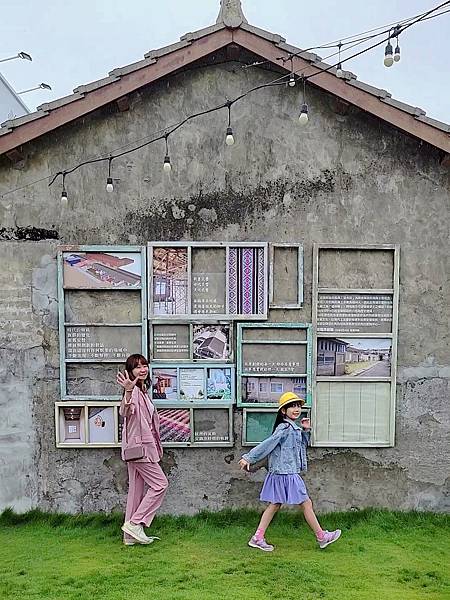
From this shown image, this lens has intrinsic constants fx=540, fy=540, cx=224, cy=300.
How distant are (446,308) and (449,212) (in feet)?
3.27

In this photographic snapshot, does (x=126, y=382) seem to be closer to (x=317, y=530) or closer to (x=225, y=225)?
(x=225, y=225)

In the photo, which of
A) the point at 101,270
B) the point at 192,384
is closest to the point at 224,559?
the point at 192,384

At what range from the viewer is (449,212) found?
559 cm

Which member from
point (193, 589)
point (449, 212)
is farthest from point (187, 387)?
point (449, 212)

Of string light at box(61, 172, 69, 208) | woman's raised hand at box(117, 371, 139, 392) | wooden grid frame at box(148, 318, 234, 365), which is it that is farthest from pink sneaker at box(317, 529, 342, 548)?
string light at box(61, 172, 69, 208)

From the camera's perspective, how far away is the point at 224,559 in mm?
4781

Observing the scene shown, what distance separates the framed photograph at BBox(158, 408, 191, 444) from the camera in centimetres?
561

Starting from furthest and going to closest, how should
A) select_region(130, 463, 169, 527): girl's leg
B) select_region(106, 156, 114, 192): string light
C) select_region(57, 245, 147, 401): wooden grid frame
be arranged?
1. select_region(57, 245, 147, 401): wooden grid frame
2. select_region(106, 156, 114, 192): string light
3. select_region(130, 463, 169, 527): girl's leg

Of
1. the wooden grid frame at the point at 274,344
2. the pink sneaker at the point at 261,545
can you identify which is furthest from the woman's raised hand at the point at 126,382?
the pink sneaker at the point at 261,545

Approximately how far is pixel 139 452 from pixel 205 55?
383cm

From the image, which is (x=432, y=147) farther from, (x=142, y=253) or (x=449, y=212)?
(x=142, y=253)

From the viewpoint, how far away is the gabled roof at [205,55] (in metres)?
5.12

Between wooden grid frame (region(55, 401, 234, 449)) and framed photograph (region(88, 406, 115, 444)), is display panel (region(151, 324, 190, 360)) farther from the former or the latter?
framed photograph (region(88, 406, 115, 444))

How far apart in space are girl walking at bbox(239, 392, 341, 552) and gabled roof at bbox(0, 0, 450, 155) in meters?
2.88
